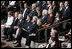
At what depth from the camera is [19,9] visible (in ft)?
30.4

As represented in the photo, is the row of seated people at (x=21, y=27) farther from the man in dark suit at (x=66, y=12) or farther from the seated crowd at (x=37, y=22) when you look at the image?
the man in dark suit at (x=66, y=12)

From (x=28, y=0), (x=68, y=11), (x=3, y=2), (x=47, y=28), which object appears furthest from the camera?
(x=3, y=2)

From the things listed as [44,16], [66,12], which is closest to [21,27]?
[44,16]

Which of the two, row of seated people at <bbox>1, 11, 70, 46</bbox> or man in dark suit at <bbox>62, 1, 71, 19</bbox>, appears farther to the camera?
man in dark suit at <bbox>62, 1, 71, 19</bbox>

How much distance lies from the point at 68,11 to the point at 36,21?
1312 mm

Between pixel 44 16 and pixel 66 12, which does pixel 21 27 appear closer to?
pixel 44 16

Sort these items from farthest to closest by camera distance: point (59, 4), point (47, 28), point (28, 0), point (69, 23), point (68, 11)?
point (28, 0) → point (59, 4) → point (68, 11) → point (69, 23) → point (47, 28)

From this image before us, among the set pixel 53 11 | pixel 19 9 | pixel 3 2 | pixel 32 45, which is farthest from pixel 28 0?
pixel 32 45

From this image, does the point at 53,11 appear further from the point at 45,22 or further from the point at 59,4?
the point at 59,4

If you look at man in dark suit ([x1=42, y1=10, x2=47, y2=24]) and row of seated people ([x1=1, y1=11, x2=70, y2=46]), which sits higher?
man in dark suit ([x1=42, y1=10, x2=47, y2=24])

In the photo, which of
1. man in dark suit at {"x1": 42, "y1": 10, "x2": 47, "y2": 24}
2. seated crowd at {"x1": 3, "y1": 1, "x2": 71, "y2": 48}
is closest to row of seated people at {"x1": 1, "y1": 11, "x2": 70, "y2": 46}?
seated crowd at {"x1": 3, "y1": 1, "x2": 71, "y2": 48}

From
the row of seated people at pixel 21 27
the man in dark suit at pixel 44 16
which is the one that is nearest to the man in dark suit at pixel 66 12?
the man in dark suit at pixel 44 16

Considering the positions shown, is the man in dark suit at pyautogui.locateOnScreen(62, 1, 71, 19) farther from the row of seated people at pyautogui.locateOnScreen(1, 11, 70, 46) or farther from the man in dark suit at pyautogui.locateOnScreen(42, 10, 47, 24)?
the row of seated people at pyautogui.locateOnScreen(1, 11, 70, 46)

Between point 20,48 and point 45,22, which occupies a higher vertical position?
point 45,22
